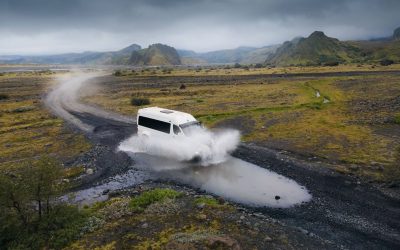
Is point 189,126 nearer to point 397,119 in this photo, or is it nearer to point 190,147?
point 190,147

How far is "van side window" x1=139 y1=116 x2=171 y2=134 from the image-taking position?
29875 millimetres

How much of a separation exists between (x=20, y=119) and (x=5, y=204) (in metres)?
38.4

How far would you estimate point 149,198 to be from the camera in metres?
20.1

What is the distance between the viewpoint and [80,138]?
37.2 metres

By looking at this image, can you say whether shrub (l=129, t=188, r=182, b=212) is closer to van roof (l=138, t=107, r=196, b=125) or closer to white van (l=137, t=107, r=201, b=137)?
white van (l=137, t=107, r=201, b=137)

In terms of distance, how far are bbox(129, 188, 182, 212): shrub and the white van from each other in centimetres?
855

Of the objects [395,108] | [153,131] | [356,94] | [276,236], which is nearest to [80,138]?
[153,131]

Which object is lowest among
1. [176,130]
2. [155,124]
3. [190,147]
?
[190,147]

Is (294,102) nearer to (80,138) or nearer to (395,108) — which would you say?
(395,108)

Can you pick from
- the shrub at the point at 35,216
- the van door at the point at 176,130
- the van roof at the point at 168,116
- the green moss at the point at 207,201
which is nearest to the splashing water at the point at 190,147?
the van door at the point at 176,130

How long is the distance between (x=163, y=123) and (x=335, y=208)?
16042mm

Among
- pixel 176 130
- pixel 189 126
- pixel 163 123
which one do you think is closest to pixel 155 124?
pixel 163 123

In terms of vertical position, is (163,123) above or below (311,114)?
above

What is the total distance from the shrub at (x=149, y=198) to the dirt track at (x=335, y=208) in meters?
5.59
